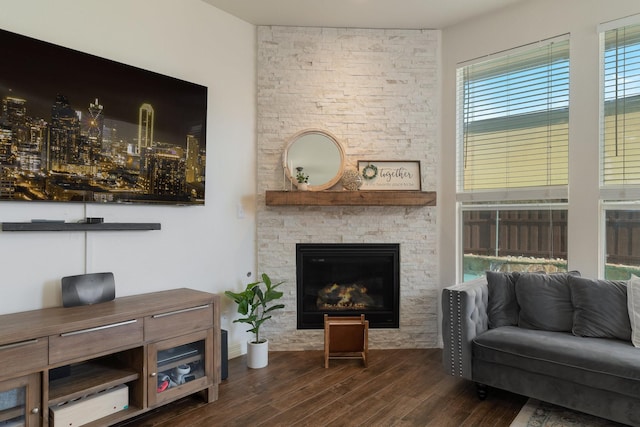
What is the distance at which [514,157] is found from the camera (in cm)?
332

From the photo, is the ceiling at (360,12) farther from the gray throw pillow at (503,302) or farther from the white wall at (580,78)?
the gray throw pillow at (503,302)

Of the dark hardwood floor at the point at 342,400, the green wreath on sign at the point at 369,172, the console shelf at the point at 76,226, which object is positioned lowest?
the dark hardwood floor at the point at 342,400

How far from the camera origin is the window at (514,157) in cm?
309

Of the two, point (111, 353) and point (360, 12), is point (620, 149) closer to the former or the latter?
point (360, 12)

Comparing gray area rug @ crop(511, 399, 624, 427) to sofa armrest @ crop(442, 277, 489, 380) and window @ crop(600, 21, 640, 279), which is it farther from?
window @ crop(600, 21, 640, 279)

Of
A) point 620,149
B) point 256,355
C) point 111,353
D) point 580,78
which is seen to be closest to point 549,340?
point 620,149

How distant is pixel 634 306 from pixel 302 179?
2.55 meters

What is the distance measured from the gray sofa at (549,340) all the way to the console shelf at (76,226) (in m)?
2.22

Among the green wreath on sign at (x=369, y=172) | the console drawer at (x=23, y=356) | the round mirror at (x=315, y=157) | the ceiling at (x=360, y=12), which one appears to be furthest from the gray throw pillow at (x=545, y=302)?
the console drawer at (x=23, y=356)

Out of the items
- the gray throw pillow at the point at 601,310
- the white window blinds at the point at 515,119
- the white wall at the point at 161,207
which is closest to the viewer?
the white wall at the point at 161,207

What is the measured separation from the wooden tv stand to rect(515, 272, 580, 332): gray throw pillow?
2.21 metres

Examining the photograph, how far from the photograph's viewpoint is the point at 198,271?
3.11 m

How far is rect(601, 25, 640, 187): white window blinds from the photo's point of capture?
2.73 meters

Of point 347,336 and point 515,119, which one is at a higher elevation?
point 515,119
